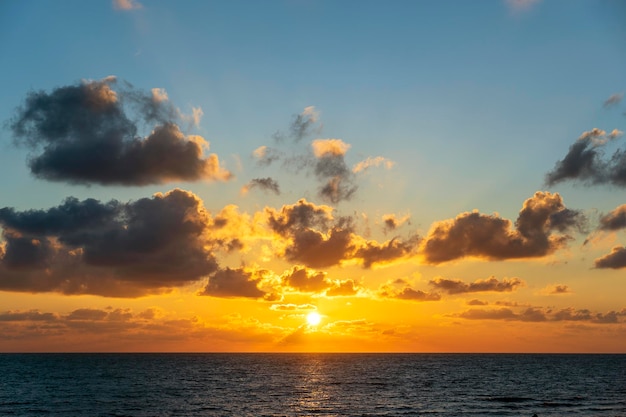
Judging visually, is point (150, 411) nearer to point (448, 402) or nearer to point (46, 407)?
point (46, 407)

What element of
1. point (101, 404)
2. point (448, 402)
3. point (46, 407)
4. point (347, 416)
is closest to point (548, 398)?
point (448, 402)

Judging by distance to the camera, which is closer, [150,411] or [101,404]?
[150,411]

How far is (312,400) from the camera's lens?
112875 mm

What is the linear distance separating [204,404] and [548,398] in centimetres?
6763

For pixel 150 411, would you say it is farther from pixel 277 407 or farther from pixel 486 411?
pixel 486 411

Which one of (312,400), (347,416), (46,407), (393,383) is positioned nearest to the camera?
(347,416)

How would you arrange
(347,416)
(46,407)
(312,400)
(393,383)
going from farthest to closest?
(393,383) → (312,400) → (46,407) → (347,416)

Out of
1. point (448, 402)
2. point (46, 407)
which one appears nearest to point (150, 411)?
point (46, 407)

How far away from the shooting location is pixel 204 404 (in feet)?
346

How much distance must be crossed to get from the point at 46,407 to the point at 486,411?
2942 inches

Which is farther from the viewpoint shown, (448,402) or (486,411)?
(448,402)

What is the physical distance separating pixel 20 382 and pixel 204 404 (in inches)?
3285

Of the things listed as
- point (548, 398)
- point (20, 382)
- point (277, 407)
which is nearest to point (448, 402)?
point (548, 398)

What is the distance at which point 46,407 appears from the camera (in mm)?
102000
